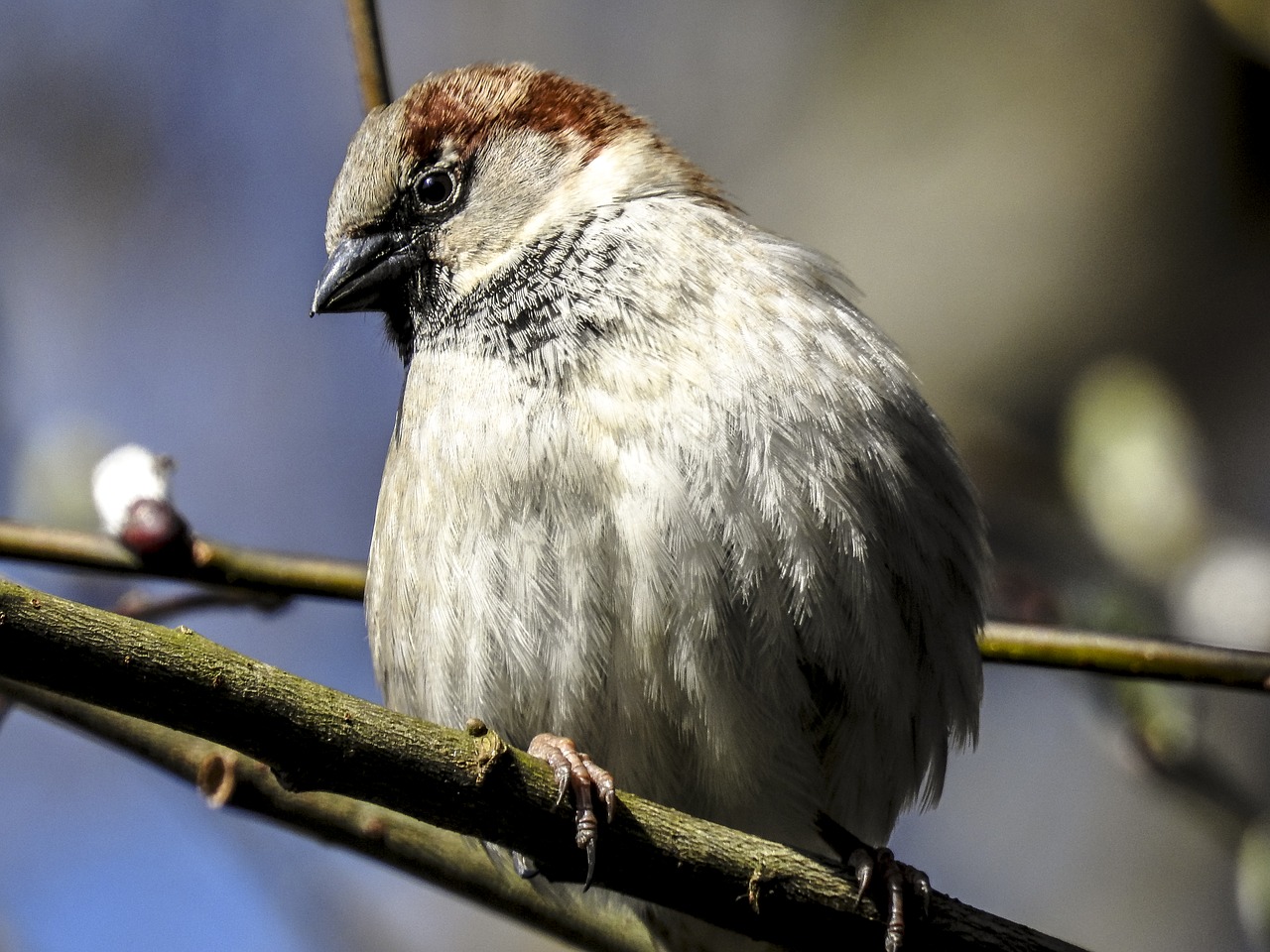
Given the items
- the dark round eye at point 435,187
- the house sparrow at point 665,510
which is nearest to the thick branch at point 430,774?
the house sparrow at point 665,510

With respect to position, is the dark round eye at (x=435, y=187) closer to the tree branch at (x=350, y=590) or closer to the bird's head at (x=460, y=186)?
the bird's head at (x=460, y=186)

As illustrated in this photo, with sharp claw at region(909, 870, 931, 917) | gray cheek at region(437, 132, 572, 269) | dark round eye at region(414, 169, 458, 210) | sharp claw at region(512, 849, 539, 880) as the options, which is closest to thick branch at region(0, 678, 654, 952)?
sharp claw at region(512, 849, 539, 880)

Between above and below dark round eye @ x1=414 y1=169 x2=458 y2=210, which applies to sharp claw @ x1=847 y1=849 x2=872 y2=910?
below

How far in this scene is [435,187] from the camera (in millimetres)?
4039

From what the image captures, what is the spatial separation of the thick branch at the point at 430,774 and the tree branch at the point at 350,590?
54 centimetres

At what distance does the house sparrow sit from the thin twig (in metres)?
0.10

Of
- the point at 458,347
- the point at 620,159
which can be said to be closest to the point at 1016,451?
the point at 620,159

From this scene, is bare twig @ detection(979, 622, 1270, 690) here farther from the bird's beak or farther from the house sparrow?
the bird's beak

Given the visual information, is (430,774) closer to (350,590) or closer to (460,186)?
(350,590)

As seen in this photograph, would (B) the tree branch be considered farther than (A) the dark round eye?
No

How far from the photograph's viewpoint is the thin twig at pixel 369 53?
3600 mm

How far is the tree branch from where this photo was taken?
2.82 metres

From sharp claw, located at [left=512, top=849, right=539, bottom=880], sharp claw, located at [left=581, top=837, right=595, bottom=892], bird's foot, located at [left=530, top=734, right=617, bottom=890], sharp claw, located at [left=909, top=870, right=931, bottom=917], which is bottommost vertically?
sharp claw, located at [left=512, top=849, right=539, bottom=880]

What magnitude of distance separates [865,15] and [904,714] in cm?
572
